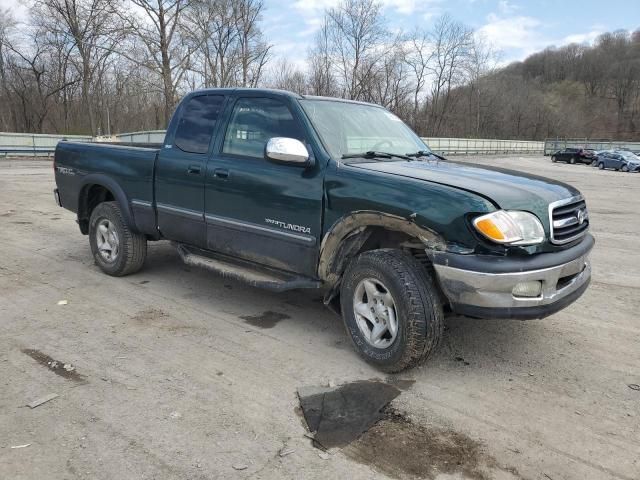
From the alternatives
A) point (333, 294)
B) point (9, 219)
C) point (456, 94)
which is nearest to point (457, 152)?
point (456, 94)

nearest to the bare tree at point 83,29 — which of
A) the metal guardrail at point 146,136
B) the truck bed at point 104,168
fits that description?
the metal guardrail at point 146,136

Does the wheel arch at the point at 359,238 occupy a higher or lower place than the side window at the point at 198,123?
lower

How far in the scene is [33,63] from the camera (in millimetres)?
45625

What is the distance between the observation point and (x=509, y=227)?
314cm

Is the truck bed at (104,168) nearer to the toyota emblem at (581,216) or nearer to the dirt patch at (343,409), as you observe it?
the dirt patch at (343,409)

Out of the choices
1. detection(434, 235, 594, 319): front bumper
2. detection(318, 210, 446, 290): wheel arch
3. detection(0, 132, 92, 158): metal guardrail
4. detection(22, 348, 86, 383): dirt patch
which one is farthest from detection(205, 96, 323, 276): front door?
A: detection(0, 132, 92, 158): metal guardrail

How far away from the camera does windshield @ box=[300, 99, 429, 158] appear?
4.09 m

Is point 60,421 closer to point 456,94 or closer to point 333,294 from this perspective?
point 333,294

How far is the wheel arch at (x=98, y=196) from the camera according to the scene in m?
5.50

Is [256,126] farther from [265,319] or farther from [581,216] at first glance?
[581,216]

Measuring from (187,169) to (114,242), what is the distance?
1580 mm

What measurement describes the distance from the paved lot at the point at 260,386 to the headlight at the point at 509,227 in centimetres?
101

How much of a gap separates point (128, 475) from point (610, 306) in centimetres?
458

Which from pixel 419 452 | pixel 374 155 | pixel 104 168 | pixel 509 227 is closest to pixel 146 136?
pixel 104 168
